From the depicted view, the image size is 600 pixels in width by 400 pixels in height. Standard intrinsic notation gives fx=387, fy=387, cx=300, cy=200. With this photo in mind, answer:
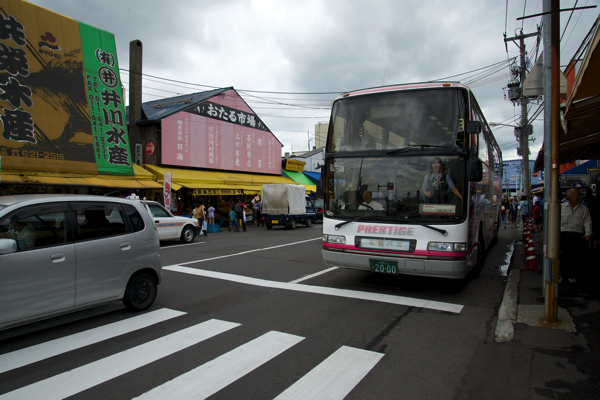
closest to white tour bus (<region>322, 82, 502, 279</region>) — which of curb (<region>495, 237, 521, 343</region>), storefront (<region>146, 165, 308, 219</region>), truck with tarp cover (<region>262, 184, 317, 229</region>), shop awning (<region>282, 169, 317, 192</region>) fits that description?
curb (<region>495, 237, 521, 343</region>)

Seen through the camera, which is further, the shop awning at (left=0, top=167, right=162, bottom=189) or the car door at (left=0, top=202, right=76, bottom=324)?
the shop awning at (left=0, top=167, right=162, bottom=189)

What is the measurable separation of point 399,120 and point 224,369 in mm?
4782

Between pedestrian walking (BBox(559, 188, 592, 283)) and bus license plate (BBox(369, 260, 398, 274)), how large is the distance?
11.0 ft

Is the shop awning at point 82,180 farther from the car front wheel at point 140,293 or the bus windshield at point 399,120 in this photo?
the bus windshield at point 399,120

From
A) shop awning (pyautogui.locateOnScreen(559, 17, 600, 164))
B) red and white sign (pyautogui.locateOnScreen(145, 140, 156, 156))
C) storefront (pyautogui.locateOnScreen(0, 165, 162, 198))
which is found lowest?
storefront (pyautogui.locateOnScreen(0, 165, 162, 198))

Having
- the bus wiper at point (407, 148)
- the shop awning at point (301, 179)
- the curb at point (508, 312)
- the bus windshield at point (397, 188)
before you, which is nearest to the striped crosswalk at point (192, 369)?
the curb at point (508, 312)

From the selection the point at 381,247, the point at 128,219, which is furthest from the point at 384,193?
the point at 128,219

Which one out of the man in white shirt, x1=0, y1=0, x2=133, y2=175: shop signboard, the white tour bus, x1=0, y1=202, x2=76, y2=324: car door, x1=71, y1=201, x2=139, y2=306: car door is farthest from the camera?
x1=0, y1=0, x2=133, y2=175: shop signboard

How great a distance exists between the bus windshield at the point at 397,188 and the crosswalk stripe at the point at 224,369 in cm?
276

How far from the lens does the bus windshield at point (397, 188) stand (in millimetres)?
6164

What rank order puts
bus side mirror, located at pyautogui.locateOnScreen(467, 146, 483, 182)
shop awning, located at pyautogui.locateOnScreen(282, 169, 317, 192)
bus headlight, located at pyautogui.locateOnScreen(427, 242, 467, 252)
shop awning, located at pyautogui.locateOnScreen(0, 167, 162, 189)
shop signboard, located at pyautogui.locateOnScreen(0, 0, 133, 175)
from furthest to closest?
shop awning, located at pyautogui.locateOnScreen(282, 169, 317, 192), shop signboard, located at pyautogui.locateOnScreen(0, 0, 133, 175), shop awning, located at pyautogui.locateOnScreen(0, 167, 162, 189), bus headlight, located at pyautogui.locateOnScreen(427, 242, 467, 252), bus side mirror, located at pyautogui.locateOnScreen(467, 146, 483, 182)

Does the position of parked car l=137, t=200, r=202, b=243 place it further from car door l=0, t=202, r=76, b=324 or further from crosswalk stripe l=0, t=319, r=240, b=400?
crosswalk stripe l=0, t=319, r=240, b=400

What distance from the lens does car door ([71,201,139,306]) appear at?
4.91 metres

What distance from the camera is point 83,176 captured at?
17.3m
